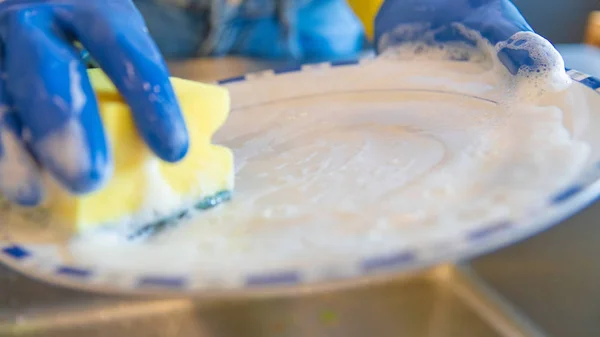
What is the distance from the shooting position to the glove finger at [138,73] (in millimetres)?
342

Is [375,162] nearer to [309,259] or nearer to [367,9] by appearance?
[309,259]

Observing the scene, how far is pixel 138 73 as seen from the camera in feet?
1.13

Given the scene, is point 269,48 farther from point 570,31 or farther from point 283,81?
point 570,31

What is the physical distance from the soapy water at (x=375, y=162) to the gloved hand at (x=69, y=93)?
0.16ft

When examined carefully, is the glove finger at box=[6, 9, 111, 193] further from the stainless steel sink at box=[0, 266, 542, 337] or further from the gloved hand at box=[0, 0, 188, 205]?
the stainless steel sink at box=[0, 266, 542, 337]

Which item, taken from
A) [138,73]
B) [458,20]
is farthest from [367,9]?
[138,73]

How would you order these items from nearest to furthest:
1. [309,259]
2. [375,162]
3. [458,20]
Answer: [309,259] < [375,162] < [458,20]

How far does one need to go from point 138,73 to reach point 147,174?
0.07 m

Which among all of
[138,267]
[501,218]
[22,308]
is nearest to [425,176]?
[501,218]

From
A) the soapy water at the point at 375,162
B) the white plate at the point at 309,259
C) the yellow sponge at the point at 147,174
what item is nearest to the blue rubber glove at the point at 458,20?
the soapy water at the point at 375,162

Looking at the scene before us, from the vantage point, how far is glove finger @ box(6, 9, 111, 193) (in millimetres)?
322

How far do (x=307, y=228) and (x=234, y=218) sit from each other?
55 mm

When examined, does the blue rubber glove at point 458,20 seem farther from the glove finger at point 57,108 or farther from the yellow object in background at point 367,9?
the glove finger at point 57,108

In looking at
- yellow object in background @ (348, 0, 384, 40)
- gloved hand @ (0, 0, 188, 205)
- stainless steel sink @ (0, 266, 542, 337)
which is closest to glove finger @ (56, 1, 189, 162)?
gloved hand @ (0, 0, 188, 205)
